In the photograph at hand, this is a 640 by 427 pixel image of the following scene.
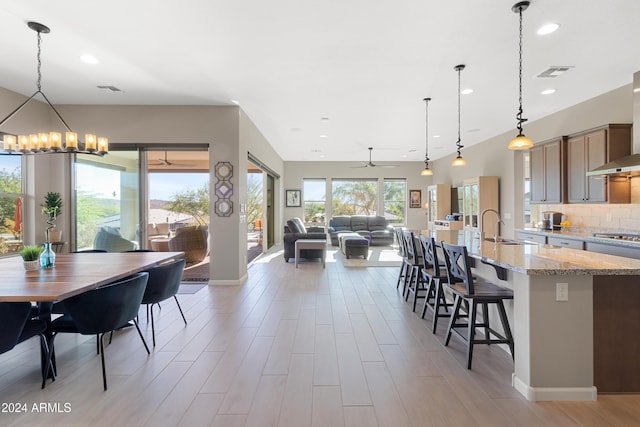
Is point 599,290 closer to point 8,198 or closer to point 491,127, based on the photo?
point 491,127

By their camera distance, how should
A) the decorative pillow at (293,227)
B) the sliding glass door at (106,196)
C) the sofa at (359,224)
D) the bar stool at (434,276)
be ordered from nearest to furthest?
the bar stool at (434,276)
the sliding glass door at (106,196)
the decorative pillow at (293,227)
the sofa at (359,224)

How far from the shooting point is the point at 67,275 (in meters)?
2.49

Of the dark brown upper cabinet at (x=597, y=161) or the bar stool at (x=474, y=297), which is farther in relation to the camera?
the dark brown upper cabinet at (x=597, y=161)

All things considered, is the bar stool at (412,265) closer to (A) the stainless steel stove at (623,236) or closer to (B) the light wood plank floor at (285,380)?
(B) the light wood plank floor at (285,380)

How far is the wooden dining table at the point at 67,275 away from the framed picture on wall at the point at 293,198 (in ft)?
25.0

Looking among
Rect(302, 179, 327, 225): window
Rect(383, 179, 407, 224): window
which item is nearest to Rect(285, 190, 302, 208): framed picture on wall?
Rect(302, 179, 327, 225): window

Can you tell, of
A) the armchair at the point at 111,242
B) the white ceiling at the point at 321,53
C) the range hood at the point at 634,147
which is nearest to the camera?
the white ceiling at the point at 321,53

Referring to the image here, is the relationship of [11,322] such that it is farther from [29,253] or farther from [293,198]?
[293,198]

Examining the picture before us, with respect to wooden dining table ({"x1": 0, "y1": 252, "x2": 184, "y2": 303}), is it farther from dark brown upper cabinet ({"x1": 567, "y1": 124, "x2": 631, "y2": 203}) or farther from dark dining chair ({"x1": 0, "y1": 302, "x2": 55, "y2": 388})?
dark brown upper cabinet ({"x1": 567, "y1": 124, "x2": 631, "y2": 203})

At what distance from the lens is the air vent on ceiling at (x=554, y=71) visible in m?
3.67

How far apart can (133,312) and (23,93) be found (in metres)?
4.41

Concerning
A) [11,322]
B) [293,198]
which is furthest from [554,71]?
[293,198]

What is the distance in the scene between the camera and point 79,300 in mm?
2223

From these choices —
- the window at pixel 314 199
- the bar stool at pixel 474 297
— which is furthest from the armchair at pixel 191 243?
the bar stool at pixel 474 297
